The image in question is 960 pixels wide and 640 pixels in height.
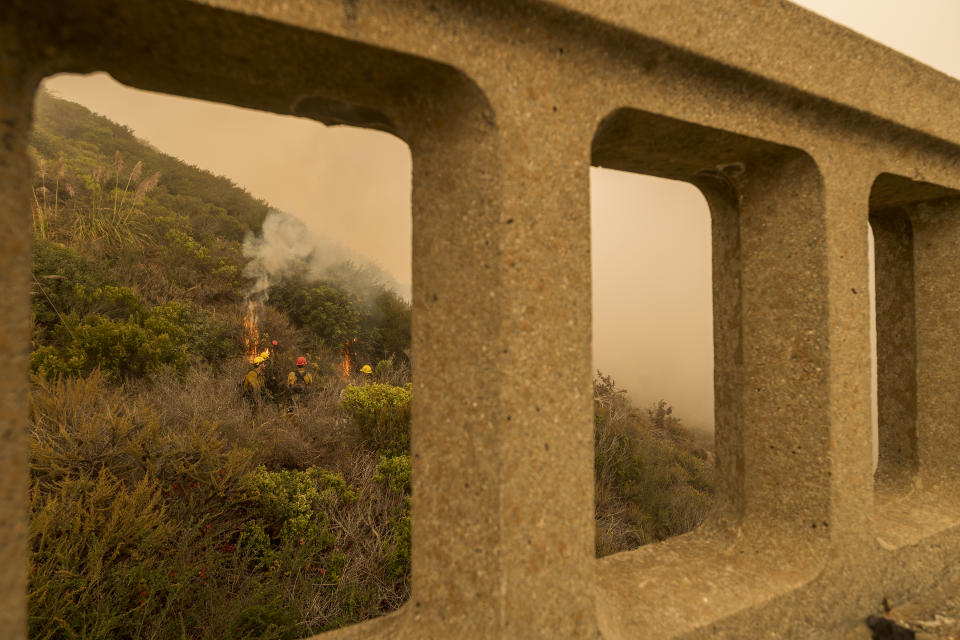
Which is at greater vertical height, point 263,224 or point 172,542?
point 263,224

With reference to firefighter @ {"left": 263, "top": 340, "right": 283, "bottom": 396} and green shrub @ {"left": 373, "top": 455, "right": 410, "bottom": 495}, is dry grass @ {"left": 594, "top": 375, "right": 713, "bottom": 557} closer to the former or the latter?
green shrub @ {"left": 373, "top": 455, "right": 410, "bottom": 495}

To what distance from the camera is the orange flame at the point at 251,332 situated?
266 inches

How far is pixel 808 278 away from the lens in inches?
70.3

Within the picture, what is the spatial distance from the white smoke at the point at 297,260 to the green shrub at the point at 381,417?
4829mm

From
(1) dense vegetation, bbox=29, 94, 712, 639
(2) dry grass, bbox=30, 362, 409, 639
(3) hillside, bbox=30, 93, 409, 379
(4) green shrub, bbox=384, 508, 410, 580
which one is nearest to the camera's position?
(2) dry grass, bbox=30, 362, 409, 639

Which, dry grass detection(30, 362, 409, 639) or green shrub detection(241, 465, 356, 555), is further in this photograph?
green shrub detection(241, 465, 356, 555)

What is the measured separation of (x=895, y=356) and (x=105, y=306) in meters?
7.13

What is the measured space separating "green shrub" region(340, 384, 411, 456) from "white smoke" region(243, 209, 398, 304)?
483 cm

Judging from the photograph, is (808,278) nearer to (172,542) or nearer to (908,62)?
(908,62)

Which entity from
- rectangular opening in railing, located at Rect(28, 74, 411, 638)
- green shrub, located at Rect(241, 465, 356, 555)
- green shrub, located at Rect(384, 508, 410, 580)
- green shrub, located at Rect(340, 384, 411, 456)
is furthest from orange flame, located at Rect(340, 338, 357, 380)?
green shrub, located at Rect(384, 508, 410, 580)

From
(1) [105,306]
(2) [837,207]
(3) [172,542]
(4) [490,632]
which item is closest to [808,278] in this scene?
(2) [837,207]

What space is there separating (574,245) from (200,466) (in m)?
3.24

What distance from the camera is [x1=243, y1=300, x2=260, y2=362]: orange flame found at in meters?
6.75

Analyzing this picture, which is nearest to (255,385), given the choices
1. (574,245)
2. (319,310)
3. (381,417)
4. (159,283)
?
(381,417)
